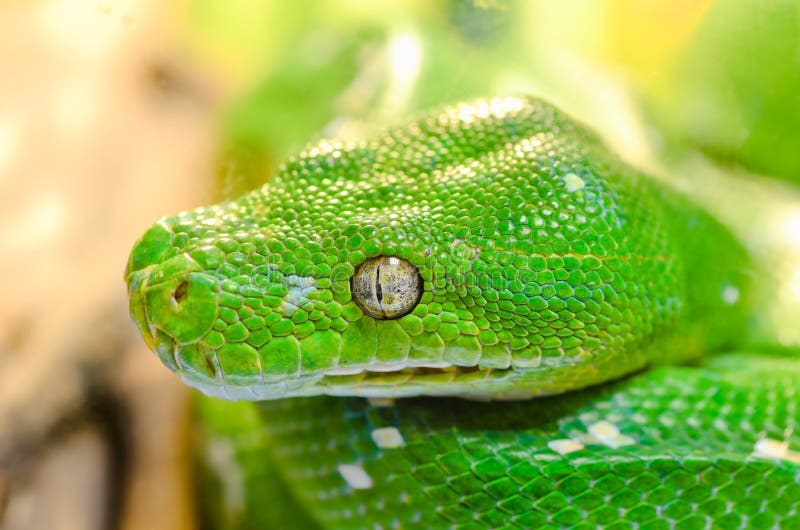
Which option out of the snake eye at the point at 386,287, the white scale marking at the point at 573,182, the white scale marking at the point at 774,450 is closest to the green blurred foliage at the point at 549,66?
the white scale marking at the point at 573,182

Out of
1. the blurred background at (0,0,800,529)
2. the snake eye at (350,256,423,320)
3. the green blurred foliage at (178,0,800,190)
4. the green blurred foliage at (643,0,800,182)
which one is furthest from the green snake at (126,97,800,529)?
the green blurred foliage at (643,0,800,182)

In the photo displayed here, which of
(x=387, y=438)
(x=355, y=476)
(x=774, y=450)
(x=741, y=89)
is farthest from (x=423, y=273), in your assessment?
(x=741, y=89)

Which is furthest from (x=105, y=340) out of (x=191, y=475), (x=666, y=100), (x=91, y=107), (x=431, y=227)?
(x=666, y=100)

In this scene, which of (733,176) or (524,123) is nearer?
(524,123)

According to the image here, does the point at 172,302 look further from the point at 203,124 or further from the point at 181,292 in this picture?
the point at 203,124

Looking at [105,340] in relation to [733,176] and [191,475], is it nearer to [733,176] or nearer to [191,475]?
[191,475]

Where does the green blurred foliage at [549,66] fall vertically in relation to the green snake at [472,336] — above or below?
above

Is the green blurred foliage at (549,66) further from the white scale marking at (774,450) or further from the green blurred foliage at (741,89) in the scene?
the white scale marking at (774,450)
